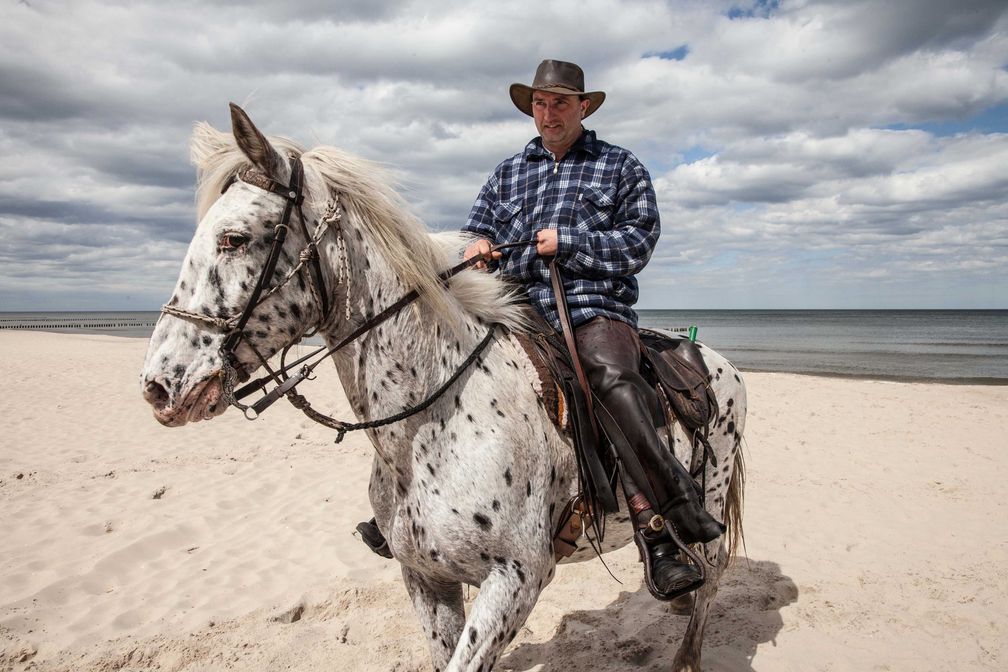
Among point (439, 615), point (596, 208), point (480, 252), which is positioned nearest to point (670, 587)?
point (439, 615)

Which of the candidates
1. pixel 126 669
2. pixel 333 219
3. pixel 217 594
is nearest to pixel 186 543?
pixel 217 594

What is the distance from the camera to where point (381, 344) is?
2.48 metres

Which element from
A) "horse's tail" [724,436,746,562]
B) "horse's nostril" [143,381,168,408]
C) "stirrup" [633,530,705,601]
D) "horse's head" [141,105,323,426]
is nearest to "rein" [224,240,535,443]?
"horse's head" [141,105,323,426]

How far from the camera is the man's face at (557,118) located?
323cm

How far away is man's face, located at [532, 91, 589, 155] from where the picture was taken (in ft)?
10.6

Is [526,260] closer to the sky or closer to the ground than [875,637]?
closer to the sky

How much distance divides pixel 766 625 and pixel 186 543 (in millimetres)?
5068

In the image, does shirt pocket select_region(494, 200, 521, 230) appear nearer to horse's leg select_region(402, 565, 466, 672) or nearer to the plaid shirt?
the plaid shirt

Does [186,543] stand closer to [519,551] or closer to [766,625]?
[519,551]

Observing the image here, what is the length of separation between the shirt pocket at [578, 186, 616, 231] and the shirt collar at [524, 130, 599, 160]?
24 cm

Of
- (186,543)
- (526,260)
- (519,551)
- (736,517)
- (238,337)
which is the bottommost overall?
(186,543)

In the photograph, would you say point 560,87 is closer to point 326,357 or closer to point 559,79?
point 559,79

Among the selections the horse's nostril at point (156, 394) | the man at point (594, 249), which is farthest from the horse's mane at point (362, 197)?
the horse's nostril at point (156, 394)

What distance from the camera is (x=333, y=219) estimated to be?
2361 millimetres
